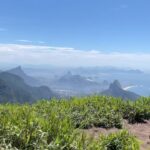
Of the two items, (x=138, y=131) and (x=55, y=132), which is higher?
(x=55, y=132)

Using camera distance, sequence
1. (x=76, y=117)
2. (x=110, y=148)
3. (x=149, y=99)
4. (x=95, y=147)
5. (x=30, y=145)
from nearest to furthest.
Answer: (x=30, y=145) → (x=95, y=147) → (x=110, y=148) → (x=76, y=117) → (x=149, y=99)

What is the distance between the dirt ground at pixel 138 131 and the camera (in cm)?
1114

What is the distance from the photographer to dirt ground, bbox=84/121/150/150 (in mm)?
11135

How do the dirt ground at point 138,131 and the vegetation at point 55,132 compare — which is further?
the dirt ground at point 138,131

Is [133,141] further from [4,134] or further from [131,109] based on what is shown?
[131,109]

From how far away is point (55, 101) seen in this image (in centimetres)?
1414

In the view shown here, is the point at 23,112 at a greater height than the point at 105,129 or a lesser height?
greater

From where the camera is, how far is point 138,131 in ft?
42.7

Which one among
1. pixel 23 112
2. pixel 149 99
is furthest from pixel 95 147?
pixel 149 99

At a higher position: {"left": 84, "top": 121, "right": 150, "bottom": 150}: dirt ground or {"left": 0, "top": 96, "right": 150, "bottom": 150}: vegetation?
{"left": 0, "top": 96, "right": 150, "bottom": 150}: vegetation

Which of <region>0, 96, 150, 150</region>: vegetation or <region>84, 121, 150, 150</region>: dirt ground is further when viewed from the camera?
<region>84, 121, 150, 150</region>: dirt ground

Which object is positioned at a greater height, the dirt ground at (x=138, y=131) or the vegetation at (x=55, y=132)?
the vegetation at (x=55, y=132)

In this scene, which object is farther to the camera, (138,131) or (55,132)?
(138,131)

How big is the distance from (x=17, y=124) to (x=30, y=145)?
0.91 m
